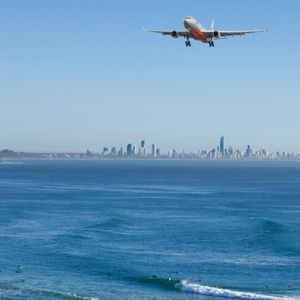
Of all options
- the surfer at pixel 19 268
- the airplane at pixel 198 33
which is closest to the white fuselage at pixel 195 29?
the airplane at pixel 198 33

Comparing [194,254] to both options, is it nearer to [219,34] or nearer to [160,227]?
[160,227]

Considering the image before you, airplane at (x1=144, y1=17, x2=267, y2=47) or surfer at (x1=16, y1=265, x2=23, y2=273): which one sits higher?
airplane at (x1=144, y1=17, x2=267, y2=47)

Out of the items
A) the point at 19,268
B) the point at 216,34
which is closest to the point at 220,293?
the point at 19,268

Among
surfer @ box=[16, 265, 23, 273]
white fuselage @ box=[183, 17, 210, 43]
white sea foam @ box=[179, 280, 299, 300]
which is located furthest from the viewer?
surfer @ box=[16, 265, 23, 273]

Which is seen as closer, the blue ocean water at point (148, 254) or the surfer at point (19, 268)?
the blue ocean water at point (148, 254)

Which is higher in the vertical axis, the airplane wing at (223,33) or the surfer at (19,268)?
the airplane wing at (223,33)

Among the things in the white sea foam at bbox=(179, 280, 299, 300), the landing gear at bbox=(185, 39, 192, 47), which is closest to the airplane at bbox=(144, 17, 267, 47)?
A: the landing gear at bbox=(185, 39, 192, 47)

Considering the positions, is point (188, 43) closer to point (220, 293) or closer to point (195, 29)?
point (195, 29)

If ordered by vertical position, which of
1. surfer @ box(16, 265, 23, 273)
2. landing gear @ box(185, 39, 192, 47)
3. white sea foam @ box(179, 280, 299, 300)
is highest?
landing gear @ box(185, 39, 192, 47)

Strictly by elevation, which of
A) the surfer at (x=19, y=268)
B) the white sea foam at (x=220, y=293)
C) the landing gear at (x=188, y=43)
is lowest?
the white sea foam at (x=220, y=293)

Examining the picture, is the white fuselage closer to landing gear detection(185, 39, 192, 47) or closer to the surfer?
landing gear detection(185, 39, 192, 47)

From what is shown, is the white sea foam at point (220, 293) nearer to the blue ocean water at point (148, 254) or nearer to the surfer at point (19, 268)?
the blue ocean water at point (148, 254)

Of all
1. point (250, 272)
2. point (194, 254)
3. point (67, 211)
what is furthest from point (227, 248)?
point (67, 211)
